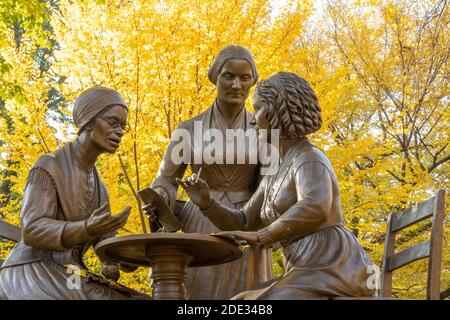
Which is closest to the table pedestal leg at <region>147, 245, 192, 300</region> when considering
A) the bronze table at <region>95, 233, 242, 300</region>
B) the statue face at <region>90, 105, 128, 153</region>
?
the bronze table at <region>95, 233, 242, 300</region>

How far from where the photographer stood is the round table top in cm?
442

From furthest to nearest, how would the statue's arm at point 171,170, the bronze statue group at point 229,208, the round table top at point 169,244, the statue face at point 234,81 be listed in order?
the statue's arm at point 171,170 < the statue face at point 234,81 < the round table top at point 169,244 < the bronze statue group at point 229,208

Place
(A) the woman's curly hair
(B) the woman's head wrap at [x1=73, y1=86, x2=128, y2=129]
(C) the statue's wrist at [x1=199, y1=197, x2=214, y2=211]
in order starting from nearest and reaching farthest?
(A) the woman's curly hair → (C) the statue's wrist at [x1=199, y1=197, x2=214, y2=211] → (B) the woman's head wrap at [x1=73, y1=86, x2=128, y2=129]

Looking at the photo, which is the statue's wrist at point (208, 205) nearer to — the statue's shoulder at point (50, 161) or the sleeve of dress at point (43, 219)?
the sleeve of dress at point (43, 219)

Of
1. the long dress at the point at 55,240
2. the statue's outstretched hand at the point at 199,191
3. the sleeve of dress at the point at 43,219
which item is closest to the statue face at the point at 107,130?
the long dress at the point at 55,240

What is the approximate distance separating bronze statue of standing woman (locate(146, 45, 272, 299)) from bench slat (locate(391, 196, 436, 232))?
1.09 meters

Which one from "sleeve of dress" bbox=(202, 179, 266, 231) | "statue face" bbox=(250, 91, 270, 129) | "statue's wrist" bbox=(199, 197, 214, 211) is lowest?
"sleeve of dress" bbox=(202, 179, 266, 231)

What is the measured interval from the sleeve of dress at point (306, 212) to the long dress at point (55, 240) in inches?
53.1

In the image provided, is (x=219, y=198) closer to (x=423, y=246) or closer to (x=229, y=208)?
(x=229, y=208)

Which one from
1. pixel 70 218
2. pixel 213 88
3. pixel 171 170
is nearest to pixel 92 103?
pixel 70 218

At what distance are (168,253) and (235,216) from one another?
2.61 feet

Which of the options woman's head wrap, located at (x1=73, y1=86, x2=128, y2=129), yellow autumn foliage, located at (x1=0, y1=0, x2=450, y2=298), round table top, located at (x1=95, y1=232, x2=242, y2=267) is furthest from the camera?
yellow autumn foliage, located at (x1=0, y1=0, x2=450, y2=298)

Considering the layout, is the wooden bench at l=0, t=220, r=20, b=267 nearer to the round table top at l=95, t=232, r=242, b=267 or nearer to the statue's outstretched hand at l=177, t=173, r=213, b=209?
the round table top at l=95, t=232, r=242, b=267

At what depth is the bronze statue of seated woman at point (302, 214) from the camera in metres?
4.23
